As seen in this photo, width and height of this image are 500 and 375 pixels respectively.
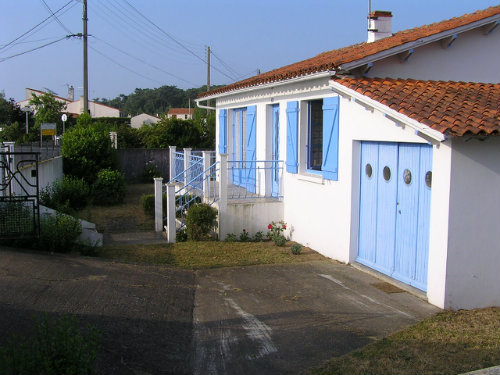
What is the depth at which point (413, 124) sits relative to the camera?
6.58m

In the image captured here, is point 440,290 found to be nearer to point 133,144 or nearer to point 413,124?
point 413,124

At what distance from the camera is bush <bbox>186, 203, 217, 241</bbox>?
1098 centimetres

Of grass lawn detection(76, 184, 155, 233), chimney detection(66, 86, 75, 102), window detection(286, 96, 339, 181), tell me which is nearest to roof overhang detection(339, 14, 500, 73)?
window detection(286, 96, 339, 181)

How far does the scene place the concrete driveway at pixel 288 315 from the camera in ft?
16.4

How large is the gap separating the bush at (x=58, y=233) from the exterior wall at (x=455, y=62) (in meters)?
5.89

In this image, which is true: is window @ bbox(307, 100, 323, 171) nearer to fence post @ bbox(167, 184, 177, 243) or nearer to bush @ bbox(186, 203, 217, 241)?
bush @ bbox(186, 203, 217, 241)

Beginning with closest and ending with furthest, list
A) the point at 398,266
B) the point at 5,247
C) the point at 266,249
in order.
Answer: the point at 398,266 < the point at 5,247 < the point at 266,249

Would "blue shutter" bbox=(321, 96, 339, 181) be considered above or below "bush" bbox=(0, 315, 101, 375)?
above

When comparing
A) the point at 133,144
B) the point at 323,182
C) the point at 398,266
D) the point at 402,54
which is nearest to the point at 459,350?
the point at 398,266

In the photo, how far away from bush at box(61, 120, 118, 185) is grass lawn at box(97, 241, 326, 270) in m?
9.17

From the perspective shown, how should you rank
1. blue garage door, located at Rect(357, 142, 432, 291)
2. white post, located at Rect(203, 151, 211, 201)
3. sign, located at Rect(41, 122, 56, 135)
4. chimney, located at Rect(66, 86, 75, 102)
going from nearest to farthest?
1. blue garage door, located at Rect(357, 142, 432, 291)
2. white post, located at Rect(203, 151, 211, 201)
3. sign, located at Rect(41, 122, 56, 135)
4. chimney, located at Rect(66, 86, 75, 102)

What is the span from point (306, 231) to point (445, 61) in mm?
4099

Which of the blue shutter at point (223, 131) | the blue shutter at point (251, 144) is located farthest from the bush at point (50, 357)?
the blue shutter at point (223, 131)

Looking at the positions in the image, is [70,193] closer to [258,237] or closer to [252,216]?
[252,216]
